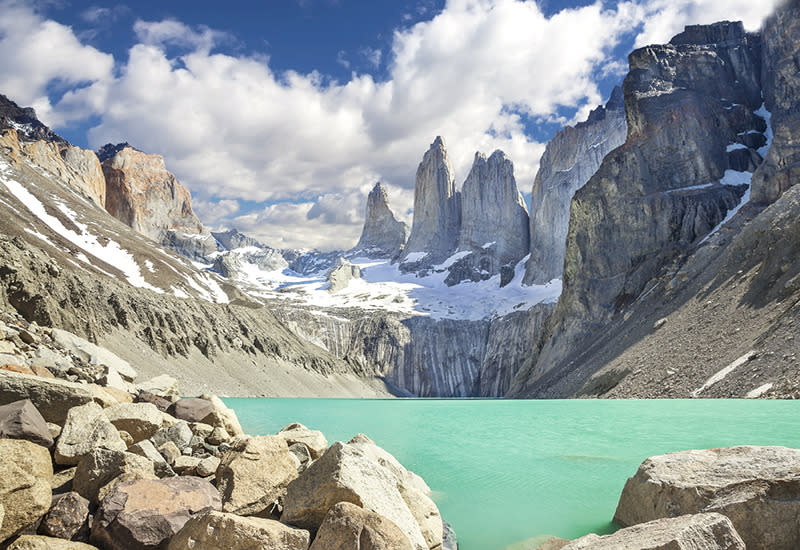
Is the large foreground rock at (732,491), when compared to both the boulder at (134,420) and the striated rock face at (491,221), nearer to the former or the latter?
the boulder at (134,420)

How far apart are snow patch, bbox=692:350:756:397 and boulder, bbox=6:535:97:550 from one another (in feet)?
109

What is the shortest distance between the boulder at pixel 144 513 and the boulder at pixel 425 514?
8.23 ft

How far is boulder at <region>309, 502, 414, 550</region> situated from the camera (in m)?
4.76

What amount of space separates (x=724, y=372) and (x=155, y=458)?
32422 mm

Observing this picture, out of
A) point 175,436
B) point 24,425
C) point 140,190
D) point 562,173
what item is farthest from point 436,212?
point 24,425

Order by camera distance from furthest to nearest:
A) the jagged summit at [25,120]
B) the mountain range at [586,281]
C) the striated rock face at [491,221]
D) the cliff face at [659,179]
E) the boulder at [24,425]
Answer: the striated rock face at [491,221]
the jagged summit at [25,120]
the cliff face at [659,179]
the mountain range at [586,281]
the boulder at [24,425]

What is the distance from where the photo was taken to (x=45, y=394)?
7.47 m

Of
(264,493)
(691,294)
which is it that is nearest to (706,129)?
(691,294)

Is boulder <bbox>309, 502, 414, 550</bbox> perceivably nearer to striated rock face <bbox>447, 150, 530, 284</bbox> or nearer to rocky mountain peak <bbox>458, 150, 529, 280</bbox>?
striated rock face <bbox>447, 150, 530, 284</bbox>

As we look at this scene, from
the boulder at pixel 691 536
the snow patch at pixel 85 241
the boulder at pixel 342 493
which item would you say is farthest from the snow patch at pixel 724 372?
the snow patch at pixel 85 241

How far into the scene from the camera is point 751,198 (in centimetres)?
4991

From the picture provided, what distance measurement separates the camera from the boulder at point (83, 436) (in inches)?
251

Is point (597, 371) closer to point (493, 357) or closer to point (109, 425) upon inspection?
point (109, 425)

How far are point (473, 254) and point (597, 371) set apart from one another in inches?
4889
